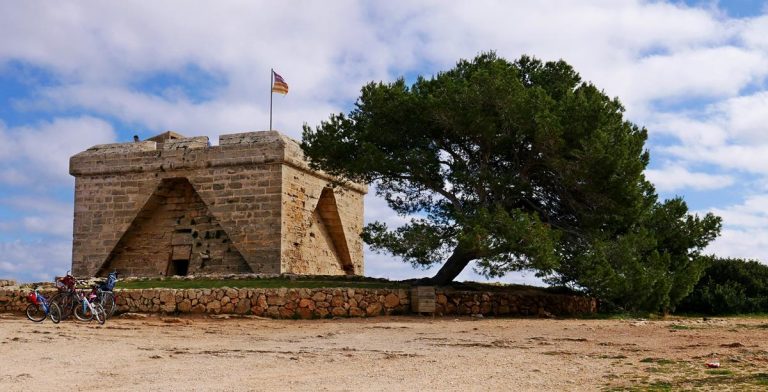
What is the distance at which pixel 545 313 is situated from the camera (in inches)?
634

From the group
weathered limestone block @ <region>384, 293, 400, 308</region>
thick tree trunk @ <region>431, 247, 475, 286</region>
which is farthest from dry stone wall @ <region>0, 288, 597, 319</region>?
thick tree trunk @ <region>431, 247, 475, 286</region>

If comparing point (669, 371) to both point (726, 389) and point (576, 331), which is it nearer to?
point (726, 389)

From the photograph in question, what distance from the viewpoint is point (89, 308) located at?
13922mm

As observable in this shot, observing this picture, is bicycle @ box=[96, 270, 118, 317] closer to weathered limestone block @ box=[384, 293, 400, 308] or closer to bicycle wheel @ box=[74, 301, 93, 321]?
bicycle wheel @ box=[74, 301, 93, 321]

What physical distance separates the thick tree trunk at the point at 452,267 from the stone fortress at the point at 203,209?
4825 mm

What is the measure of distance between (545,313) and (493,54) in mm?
5942

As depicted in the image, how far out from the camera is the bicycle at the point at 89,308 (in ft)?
45.3

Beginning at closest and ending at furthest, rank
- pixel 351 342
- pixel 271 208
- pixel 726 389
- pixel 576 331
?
pixel 726 389, pixel 351 342, pixel 576 331, pixel 271 208

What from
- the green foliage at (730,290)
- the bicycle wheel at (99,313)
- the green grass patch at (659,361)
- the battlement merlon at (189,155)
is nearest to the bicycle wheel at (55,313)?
the bicycle wheel at (99,313)

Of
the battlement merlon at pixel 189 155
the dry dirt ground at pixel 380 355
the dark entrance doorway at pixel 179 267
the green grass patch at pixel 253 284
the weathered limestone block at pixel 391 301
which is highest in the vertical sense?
the battlement merlon at pixel 189 155

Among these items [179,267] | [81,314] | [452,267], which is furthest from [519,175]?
[179,267]

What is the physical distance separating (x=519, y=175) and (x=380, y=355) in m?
8.05

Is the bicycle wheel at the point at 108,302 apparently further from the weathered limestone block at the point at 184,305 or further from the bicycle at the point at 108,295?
the weathered limestone block at the point at 184,305

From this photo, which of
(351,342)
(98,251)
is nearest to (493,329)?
(351,342)
